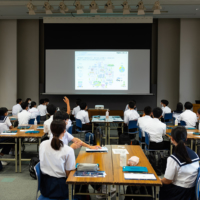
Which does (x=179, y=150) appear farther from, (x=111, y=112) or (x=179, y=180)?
(x=111, y=112)

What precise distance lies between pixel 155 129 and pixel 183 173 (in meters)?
1.99

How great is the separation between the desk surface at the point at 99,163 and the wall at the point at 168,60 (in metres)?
7.80

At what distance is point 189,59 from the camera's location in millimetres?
9945

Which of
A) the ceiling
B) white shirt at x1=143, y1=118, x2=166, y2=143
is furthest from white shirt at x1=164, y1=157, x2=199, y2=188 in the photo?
the ceiling

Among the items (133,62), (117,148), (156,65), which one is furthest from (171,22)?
(117,148)

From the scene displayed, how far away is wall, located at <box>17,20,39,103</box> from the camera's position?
10477 mm

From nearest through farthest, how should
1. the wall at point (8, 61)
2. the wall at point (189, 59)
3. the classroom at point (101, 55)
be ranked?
the classroom at point (101, 55) → the wall at point (189, 59) → the wall at point (8, 61)

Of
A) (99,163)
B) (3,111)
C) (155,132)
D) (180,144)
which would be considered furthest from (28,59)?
(180,144)

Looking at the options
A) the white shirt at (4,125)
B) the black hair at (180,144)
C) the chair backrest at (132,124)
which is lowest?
the chair backrest at (132,124)

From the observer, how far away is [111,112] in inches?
393

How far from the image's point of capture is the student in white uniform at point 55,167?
90.3 inches

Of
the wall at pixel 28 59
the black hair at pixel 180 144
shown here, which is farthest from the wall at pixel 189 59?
the black hair at pixel 180 144

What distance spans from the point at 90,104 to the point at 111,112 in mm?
969

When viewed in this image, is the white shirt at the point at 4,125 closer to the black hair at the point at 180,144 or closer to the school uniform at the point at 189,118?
the black hair at the point at 180,144
